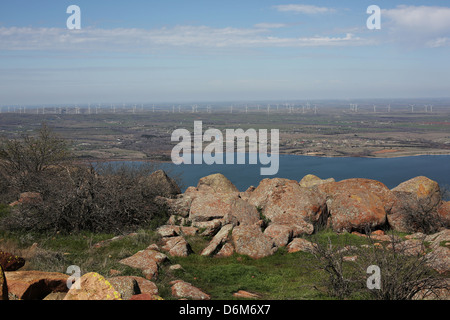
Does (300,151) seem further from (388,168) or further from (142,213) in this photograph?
(142,213)

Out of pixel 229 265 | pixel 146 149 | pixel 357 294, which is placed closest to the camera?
pixel 357 294

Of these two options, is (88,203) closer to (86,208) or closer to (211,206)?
(86,208)

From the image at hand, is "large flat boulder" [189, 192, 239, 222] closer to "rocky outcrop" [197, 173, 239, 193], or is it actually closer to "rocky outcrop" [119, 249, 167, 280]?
"rocky outcrop" [197, 173, 239, 193]

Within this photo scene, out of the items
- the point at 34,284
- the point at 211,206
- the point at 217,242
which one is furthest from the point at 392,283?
the point at 211,206

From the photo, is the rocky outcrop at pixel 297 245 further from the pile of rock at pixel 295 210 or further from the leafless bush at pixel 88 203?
the leafless bush at pixel 88 203

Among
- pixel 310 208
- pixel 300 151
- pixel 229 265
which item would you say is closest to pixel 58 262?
pixel 229 265

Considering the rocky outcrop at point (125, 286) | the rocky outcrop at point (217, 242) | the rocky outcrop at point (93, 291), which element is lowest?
the rocky outcrop at point (217, 242)

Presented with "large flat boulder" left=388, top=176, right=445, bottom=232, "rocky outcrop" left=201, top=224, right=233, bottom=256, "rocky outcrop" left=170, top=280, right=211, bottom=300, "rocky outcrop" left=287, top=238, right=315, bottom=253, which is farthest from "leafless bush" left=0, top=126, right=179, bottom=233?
"large flat boulder" left=388, top=176, right=445, bottom=232

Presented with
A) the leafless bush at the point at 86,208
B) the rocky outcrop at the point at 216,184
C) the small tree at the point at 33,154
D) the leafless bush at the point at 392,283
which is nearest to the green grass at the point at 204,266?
the leafless bush at the point at 392,283
